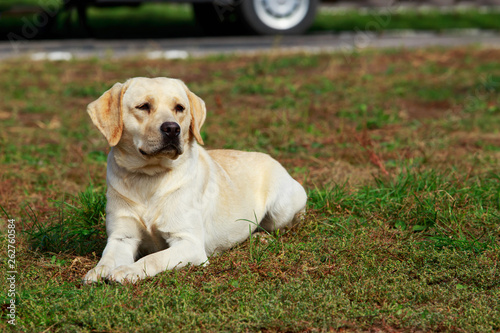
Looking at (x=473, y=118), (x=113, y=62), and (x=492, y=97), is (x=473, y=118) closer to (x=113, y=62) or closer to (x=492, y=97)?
(x=492, y=97)

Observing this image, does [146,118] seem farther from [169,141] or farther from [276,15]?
[276,15]

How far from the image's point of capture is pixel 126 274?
12.0 feet

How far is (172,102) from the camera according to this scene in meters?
3.96

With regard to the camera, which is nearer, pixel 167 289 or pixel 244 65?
pixel 167 289

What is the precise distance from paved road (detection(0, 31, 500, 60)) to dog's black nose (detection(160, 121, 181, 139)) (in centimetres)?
719

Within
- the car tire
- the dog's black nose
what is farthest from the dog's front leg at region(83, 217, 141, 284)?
the car tire

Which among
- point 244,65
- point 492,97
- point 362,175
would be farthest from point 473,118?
point 244,65

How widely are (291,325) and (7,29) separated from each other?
465 inches

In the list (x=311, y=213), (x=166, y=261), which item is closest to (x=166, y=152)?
(x=166, y=261)

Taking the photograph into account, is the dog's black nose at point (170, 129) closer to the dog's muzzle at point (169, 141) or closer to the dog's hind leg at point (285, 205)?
the dog's muzzle at point (169, 141)

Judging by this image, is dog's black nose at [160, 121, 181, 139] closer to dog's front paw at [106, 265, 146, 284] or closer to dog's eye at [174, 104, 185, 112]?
dog's eye at [174, 104, 185, 112]

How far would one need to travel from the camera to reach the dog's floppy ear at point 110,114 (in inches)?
154

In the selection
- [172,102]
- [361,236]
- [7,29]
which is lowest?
[7,29]

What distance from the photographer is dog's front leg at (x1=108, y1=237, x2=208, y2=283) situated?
3668 millimetres
